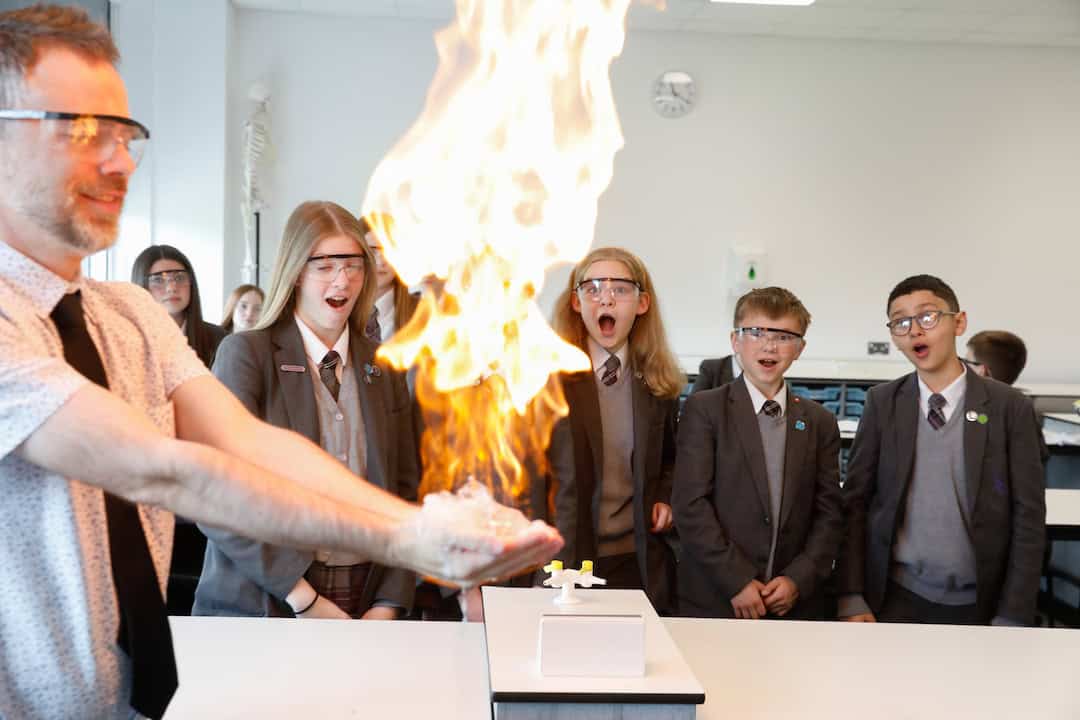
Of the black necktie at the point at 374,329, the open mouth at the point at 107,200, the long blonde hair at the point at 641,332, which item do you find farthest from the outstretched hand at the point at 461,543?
→ the black necktie at the point at 374,329

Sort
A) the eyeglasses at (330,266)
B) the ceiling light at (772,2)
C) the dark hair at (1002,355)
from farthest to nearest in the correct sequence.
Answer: the ceiling light at (772,2) → the dark hair at (1002,355) → the eyeglasses at (330,266)

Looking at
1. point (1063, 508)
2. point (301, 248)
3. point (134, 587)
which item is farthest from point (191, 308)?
point (1063, 508)

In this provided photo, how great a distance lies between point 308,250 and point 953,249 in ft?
24.4

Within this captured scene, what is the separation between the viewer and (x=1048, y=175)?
8.94 m

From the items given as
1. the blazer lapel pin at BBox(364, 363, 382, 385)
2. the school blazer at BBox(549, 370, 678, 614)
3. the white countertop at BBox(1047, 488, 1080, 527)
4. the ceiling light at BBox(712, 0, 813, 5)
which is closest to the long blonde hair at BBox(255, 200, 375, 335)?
the blazer lapel pin at BBox(364, 363, 382, 385)

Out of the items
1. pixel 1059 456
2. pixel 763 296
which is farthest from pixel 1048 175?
pixel 763 296

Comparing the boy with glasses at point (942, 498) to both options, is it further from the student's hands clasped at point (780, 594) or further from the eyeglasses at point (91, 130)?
the eyeglasses at point (91, 130)

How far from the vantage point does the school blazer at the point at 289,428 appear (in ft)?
8.70

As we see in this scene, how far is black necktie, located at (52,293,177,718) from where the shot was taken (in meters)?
1.42

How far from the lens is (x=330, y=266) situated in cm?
294

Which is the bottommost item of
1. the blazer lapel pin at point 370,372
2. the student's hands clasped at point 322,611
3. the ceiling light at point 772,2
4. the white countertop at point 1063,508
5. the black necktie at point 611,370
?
the white countertop at point 1063,508

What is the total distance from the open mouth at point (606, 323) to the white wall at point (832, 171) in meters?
5.09

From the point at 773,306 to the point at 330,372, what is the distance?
164 cm

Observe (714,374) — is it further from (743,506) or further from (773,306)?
(743,506)
